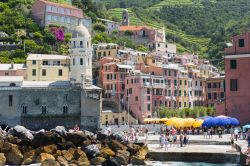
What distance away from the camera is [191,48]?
14825cm

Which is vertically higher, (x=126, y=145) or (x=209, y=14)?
(x=209, y=14)

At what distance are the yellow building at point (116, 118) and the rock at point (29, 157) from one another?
4271cm

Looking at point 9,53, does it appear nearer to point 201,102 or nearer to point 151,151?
point 201,102

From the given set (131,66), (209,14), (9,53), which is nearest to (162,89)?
(131,66)

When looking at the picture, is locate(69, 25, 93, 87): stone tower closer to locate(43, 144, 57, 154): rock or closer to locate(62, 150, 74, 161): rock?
locate(43, 144, 57, 154): rock

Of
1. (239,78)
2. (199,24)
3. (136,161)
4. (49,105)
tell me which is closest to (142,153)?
(136,161)

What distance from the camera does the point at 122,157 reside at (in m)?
40.9

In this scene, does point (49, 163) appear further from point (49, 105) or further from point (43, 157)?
point (49, 105)

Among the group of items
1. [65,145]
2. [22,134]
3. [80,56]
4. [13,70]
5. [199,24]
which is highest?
[199,24]

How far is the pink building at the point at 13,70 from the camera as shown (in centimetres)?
8125

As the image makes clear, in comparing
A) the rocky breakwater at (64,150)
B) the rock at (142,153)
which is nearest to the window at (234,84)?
the rocky breakwater at (64,150)

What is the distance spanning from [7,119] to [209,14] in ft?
432

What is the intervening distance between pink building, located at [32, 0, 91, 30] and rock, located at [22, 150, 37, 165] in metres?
74.2

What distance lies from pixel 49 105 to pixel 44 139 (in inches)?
1053
